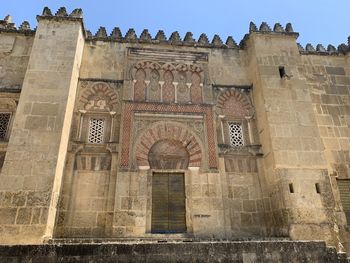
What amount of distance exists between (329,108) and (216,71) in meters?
2.83

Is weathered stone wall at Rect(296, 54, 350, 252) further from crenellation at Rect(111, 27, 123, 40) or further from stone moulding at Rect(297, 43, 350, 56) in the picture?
crenellation at Rect(111, 27, 123, 40)

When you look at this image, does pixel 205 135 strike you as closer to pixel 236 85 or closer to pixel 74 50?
pixel 236 85

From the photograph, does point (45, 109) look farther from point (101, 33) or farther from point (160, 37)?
point (160, 37)

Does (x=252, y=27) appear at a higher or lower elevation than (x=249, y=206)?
higher

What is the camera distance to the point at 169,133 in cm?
620

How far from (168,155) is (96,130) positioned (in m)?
1.62

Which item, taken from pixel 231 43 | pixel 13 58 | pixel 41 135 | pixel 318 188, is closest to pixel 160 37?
pixel 231 43

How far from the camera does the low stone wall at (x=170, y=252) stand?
12.1 feet

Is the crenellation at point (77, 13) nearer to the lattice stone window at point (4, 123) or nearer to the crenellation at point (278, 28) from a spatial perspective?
the lattice stone window at point (4, 123)

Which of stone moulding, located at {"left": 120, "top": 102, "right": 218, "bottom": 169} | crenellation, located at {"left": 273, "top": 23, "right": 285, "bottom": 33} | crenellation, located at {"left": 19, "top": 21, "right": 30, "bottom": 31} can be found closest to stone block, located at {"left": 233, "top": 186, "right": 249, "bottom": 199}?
stone moulding, located at {"left": 120, "top": 102, "right": 218, "bottom": 169}

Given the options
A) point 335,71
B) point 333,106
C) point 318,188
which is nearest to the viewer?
point 318,188

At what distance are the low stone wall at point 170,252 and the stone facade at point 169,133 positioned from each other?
992 millimetres

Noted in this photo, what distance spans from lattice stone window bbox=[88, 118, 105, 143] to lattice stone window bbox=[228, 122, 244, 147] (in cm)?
280

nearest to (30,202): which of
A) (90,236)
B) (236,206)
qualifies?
(90,236)
